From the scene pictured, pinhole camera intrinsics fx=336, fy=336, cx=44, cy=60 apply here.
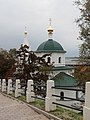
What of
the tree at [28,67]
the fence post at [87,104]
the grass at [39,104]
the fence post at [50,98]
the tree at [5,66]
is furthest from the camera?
the tree at [5,66]

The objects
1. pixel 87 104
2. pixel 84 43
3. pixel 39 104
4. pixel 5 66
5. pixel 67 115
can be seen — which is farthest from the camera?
pixel 5 66

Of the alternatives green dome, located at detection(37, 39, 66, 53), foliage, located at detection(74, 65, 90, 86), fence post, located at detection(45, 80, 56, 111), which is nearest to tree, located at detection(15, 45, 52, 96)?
foliage, located at detection(74, 65, 90, 86)

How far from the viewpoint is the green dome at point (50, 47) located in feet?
205

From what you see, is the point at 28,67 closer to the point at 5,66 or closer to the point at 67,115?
the point at 5,66

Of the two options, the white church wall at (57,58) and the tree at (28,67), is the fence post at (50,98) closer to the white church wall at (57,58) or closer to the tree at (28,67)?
the tree at (28,67)

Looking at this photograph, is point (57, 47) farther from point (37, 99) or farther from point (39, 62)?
point (37, 99)

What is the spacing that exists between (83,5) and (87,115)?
55.0 feet

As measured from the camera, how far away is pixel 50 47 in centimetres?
6284

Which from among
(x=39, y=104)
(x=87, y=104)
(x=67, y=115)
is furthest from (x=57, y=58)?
(x=87, y=104)

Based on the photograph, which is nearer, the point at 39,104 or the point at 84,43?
the point at 39,104

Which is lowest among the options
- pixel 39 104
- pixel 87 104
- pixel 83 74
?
pixel 39 104

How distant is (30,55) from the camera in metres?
37.8

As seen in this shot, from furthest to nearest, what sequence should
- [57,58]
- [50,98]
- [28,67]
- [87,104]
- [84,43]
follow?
[57,58], [28,67], [84,43], [50,98], [87,104]

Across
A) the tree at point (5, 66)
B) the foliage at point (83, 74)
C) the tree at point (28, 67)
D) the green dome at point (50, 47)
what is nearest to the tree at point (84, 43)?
the foliage at point (83, 74)
